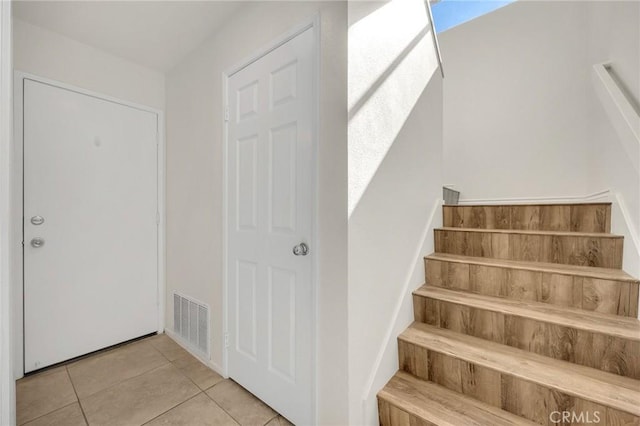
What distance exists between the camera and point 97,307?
6.97ft

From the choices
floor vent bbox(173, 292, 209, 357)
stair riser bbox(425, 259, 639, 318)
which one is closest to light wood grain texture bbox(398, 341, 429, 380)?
stair riser bbox(425, 259, 639, 318)

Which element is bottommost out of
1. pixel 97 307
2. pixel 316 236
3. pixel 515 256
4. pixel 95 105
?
pixel 97 307

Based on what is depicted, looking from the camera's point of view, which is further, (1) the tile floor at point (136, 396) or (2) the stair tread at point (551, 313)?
(1) the tile floor at point (136, 396)

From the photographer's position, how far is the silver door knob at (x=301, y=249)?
1301 mm

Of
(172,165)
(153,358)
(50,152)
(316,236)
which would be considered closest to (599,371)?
(316,236)

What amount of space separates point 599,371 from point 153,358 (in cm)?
274

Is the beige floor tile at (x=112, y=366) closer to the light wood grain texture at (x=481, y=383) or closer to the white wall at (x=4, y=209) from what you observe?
the white wall at (x=4, y=209)

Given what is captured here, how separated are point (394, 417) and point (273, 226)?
1112 millimetres

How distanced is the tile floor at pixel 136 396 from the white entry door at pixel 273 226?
14cm

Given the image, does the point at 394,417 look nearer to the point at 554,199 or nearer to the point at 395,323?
the point at 395,323

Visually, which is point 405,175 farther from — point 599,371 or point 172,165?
A: point 172,165

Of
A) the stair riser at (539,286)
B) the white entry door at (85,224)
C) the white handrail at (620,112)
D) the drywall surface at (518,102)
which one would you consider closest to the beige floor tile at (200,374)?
the white entry door at (85,224)

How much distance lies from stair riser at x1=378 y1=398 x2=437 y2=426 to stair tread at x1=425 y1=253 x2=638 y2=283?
98 cm

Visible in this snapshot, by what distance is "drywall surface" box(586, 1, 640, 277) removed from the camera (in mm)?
1427
